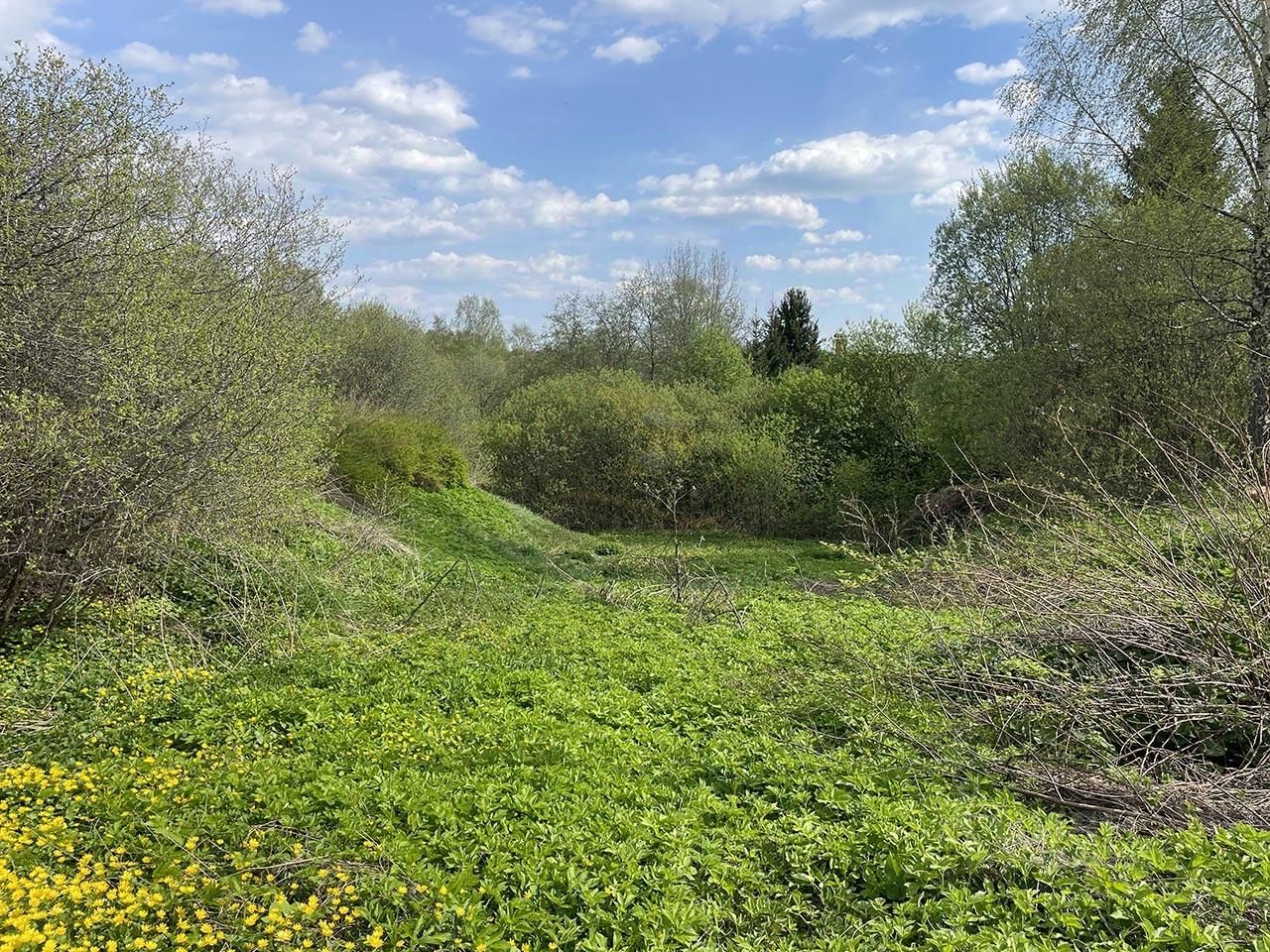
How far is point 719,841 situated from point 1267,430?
31.6ft

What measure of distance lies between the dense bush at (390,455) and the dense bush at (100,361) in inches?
300

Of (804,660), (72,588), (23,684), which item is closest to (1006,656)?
(804,660)

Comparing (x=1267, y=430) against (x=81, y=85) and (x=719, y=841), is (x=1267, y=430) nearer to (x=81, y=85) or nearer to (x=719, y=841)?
(x=719, y=841)

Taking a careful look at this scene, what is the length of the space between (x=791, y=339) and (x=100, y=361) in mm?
26405

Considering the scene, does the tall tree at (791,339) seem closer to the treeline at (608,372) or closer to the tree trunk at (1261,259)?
the treeline at (608,372)

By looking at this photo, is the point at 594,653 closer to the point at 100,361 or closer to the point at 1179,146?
the point at 100,361

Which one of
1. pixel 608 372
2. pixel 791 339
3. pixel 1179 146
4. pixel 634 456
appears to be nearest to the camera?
pixel 1179 146

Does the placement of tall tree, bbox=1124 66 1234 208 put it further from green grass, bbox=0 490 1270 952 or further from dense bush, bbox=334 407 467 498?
dense bush, bbox=334 407 467 498

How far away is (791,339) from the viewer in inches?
1199

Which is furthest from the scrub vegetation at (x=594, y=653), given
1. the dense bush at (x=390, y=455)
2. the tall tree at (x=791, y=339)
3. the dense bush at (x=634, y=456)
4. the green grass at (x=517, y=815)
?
the tall tree at (x=791, y=339)

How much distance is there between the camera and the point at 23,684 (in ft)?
19.2

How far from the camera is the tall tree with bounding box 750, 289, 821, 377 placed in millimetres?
30125

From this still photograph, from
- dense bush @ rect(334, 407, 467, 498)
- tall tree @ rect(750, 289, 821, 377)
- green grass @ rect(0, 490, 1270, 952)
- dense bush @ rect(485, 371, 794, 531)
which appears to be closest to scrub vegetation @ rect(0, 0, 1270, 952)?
green grass @ rect(0, 490, 1270, 952)

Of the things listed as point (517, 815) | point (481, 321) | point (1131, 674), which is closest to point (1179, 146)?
point (1131, 674)
